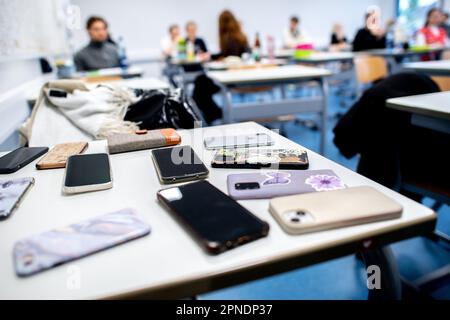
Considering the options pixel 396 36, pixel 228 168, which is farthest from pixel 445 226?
pixel 396 36

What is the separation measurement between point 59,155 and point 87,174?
0.20m

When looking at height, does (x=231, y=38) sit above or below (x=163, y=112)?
above

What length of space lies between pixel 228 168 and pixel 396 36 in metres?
5.07

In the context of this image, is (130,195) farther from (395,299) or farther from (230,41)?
(230,41)

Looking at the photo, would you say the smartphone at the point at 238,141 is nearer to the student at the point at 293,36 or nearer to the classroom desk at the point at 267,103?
the classroom desk at the point at 267,103

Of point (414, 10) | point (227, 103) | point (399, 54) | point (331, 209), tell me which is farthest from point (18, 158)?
point (414, 10)

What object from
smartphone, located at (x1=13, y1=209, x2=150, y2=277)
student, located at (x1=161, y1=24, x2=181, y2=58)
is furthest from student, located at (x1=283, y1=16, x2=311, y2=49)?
smartphone, located at (x1=13, y1=209, x2=150, y2=277)

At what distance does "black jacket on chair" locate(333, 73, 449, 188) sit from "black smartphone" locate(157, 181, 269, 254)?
0.78m

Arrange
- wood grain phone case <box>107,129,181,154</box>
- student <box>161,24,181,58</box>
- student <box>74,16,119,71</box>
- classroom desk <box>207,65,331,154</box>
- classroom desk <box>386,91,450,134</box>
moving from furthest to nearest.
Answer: student <box>161,24,181,58</box>
student <box>74,16,119,71</box>
classroom desk <box>207,65,331,154</box>
classroom desk <box>386,91,450,134</box>
wood grain phone case <box>107,129,181,154</box>

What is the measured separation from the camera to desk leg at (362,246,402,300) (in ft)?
2.04

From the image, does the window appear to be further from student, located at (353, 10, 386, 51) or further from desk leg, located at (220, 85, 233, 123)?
desk leg, located at (220, 85, 233, 123)

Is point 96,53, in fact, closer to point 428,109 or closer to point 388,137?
point 388,137

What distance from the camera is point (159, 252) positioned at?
45 cm
